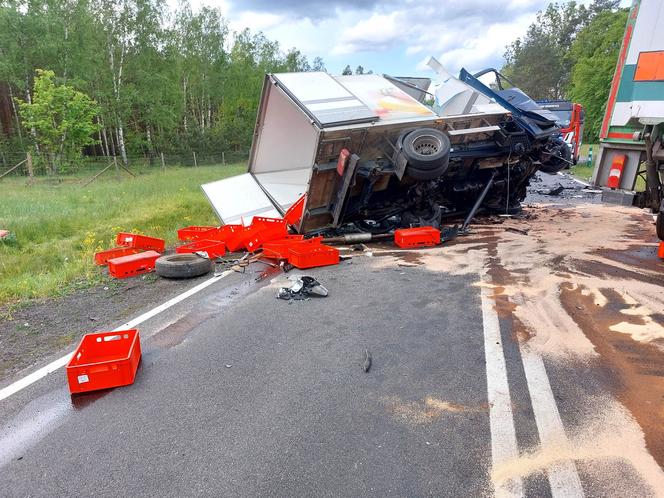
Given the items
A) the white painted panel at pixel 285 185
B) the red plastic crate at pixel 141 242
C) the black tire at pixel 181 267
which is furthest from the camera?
the white painted panel at pixel 285 185

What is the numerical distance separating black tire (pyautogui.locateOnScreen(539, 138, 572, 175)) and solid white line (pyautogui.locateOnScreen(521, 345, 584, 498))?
6.38m

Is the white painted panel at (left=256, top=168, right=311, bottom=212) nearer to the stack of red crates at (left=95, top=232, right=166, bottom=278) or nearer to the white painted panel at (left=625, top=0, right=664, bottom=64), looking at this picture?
the stack of red crates at (left=95, top=232, right=166, bottom=278)

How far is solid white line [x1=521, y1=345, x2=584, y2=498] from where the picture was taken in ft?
6.49

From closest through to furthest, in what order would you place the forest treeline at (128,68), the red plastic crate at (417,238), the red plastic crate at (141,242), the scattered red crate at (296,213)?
the red plastic crate at (141,242) → the red plastic crate at (417,238) → the scattered red crate at (296,213) → the forest treeline at (128,68)

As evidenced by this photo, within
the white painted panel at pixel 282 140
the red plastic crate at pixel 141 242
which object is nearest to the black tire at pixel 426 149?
the white painted panel at pixel 282 140

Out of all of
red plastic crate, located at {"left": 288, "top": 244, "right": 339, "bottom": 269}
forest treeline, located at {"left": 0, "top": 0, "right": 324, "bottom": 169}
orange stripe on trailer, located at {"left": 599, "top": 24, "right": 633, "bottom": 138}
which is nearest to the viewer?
orange stripe on trailer, located at {"left": 599, "top": 24, "right": 633, "bottom": 138}

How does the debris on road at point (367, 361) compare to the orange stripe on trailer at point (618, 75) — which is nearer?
the debris on road at point (367, 361)

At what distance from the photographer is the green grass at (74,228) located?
538cm

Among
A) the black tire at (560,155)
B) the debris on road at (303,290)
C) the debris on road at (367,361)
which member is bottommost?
the debris on road at (303,290)

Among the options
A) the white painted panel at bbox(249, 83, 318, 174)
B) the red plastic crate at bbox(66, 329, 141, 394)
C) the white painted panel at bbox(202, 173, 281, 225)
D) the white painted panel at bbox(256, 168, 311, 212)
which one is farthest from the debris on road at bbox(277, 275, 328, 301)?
the white painted panel at bbox(249, 83, 318, 174)

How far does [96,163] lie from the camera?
22453 millimetres

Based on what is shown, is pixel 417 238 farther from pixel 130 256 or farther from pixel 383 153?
pixel 130 256

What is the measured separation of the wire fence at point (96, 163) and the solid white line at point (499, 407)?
58.1 feet

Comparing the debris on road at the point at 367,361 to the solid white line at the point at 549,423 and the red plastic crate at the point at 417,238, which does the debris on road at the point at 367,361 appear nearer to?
the solid white line at the point at 549,423
